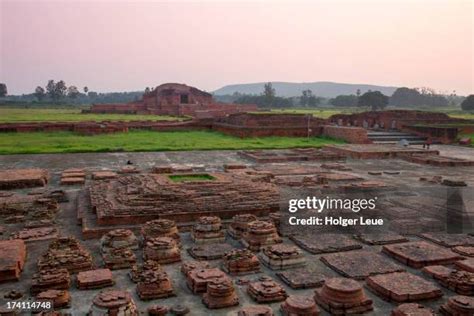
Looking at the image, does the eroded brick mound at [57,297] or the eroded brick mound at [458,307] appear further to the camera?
the eroded brick mound at [57,297]

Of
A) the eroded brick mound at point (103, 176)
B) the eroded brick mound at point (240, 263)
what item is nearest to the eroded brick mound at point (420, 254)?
the eroded brick mound at point (240, 263)

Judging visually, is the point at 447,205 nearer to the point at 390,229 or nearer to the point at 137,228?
the point at 390,229

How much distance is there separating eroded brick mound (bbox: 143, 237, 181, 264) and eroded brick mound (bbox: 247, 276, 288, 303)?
1387 mm

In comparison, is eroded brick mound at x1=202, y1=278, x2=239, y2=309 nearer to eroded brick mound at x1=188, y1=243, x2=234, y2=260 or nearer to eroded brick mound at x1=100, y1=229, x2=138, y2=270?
eroded brick mound at x1=188, y1=243, x2=234, y2=260

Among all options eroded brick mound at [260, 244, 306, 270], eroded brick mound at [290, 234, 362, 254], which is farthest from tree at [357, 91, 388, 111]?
eroded brick mound at [260, 244, 306, 270]

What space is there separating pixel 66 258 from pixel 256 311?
2.72 metres

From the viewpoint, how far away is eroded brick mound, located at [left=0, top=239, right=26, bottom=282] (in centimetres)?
538

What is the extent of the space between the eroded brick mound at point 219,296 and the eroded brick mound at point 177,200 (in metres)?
2.99

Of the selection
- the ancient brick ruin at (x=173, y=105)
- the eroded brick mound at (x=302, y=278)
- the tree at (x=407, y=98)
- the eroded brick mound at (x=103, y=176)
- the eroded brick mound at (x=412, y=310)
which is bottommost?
the eroded brick mound at (x=302, y=278)

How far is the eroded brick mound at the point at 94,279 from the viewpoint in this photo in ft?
17.0

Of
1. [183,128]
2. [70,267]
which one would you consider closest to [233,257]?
[70,267]

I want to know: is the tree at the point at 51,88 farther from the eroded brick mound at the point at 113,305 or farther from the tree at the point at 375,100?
the eroded brick mound at the point at 113,305

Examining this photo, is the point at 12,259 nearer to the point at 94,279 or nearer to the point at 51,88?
the point at 94,279

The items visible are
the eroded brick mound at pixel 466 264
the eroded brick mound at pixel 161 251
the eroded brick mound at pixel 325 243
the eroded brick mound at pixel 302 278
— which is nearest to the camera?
the eroded brick mound at pixel 302 278
